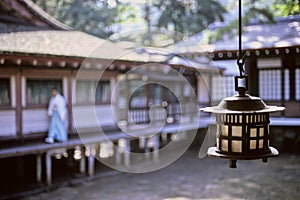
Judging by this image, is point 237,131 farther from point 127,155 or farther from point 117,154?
point 117,154

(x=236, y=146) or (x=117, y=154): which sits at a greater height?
(x=236, y=146)

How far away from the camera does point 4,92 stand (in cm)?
900

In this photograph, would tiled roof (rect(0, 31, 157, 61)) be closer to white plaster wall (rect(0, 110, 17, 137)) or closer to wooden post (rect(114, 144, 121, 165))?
white plaster wall (rect(0, 110, 17, 137))

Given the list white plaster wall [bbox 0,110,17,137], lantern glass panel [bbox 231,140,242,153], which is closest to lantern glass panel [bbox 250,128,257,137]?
lantern glass panel [bbox 231,140,242,153]

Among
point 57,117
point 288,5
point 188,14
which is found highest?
point 188,14

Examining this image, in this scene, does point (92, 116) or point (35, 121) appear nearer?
point (35, 121)

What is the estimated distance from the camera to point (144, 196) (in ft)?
26.3

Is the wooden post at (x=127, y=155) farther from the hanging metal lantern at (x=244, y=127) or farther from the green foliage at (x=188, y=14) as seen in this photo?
the green foliage at (x=188, y=14)

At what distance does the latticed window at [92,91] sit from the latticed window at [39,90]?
2.22 ft

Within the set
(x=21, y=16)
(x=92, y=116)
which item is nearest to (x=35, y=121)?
(x=92, y=116)

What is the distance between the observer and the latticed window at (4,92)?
8.95 m

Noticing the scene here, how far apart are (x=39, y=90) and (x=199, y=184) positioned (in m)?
4.67

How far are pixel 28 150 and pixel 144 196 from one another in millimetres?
2748

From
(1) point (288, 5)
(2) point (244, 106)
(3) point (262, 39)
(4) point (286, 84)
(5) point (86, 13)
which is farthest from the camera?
(5) point (86, 13)
